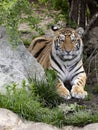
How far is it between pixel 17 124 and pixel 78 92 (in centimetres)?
144

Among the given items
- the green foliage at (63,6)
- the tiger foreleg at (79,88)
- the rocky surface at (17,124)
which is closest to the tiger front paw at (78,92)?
the tiger foreleg at (79,88)

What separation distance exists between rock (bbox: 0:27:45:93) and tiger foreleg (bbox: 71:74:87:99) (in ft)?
1.71

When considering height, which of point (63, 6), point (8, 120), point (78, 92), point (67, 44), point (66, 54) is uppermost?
point (63, 6)

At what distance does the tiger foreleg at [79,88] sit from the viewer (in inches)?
277

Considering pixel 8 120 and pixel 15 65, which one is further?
pixel 15 65

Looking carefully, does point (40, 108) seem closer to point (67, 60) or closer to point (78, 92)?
point (78, 92)

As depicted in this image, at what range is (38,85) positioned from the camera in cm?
671

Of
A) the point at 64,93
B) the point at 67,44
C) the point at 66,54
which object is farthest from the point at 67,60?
the point at 64,93

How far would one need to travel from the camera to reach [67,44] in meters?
7.36

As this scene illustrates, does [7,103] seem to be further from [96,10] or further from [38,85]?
[96,10]

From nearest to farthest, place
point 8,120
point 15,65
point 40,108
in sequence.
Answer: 1. point 8,120
2. point 40,108
3. point 15,65

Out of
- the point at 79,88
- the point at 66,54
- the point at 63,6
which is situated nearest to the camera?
the point at 79,88

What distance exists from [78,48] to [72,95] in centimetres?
79

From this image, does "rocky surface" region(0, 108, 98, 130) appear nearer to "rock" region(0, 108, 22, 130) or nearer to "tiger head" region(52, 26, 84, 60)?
"rock" region(0, 108, 22, 130)
